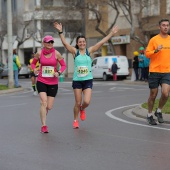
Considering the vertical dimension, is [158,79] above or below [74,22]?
below

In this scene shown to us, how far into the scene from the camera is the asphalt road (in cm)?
702

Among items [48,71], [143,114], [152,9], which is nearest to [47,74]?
[48,71]

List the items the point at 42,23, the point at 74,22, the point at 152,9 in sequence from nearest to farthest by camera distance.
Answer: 1. the point at 152,9
2. the point at 74,22
3. the point at 42,23

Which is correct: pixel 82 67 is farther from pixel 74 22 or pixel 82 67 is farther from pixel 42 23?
pixel 42 23

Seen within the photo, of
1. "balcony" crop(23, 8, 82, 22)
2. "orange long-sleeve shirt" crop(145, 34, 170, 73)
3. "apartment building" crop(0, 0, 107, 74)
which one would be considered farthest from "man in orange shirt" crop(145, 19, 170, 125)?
"balcony" crop(23, 8, 82, 22)

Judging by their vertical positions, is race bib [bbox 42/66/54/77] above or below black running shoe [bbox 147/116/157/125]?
above

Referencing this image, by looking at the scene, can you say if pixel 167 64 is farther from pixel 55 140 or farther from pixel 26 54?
pixel 26 54

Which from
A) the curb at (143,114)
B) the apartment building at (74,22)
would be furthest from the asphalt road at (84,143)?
the apartment building at (74,22)

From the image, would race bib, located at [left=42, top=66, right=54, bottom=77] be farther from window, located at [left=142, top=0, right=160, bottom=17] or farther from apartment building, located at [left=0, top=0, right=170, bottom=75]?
window, located at [left=142, top=0, right=160, bottom=17]

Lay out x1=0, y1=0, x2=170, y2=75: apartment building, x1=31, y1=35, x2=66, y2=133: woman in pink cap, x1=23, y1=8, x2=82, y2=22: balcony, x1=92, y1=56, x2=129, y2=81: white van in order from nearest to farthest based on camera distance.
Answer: x1=31, y1=35, x2=66, y2=133: woman in pink cap, x1=92, y1=56, x2=129, y2=81: white van, x1=0, y1=0, x2=170, y2=75: apartment building, x1=23, y1=8, x2=82, y2=22: balcony

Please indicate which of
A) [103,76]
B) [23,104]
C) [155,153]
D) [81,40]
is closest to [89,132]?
[81,40]

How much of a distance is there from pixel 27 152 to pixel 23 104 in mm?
8687

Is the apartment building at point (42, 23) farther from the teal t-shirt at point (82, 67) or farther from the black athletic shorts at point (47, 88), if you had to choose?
the black athletic shorts at point (47, 88)

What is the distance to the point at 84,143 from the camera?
8.71m
